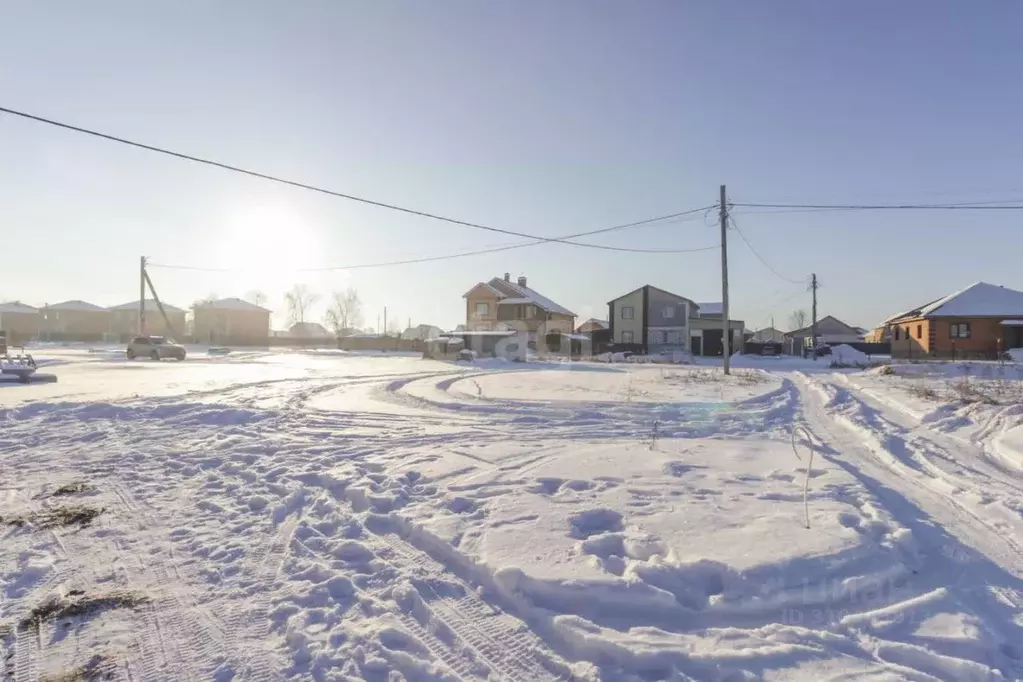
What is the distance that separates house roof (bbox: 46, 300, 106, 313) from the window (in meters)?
101

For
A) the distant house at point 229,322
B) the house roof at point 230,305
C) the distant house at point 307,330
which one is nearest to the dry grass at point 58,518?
the distant house at point 229,322

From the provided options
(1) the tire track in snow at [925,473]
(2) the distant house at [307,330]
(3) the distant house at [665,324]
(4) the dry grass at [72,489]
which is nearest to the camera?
(1) the tire track in snow at [925,473]

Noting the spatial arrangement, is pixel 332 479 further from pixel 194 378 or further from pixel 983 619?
pixel 194 378

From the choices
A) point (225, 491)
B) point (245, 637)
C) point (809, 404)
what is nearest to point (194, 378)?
point (225, 491)

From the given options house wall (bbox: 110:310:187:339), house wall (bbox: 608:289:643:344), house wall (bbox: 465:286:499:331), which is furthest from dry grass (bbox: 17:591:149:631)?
house wall (bbox: 110:310:187:339)

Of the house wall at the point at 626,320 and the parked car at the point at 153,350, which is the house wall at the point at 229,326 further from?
the house wall at the point at 626,320

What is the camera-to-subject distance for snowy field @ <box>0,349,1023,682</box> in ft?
9.34

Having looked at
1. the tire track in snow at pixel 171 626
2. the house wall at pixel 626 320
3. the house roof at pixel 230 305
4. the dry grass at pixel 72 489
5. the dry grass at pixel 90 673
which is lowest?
the dry grass at pixel 90 673

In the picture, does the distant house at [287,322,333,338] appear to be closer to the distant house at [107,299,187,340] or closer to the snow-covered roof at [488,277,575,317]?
the distant house at [107,299,187,340]

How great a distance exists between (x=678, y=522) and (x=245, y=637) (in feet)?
11.3

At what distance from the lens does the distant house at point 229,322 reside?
6675 cm

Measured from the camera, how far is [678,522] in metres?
4.61

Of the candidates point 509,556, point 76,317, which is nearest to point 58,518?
point 509,556

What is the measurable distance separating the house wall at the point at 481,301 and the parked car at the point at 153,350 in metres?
25.5
